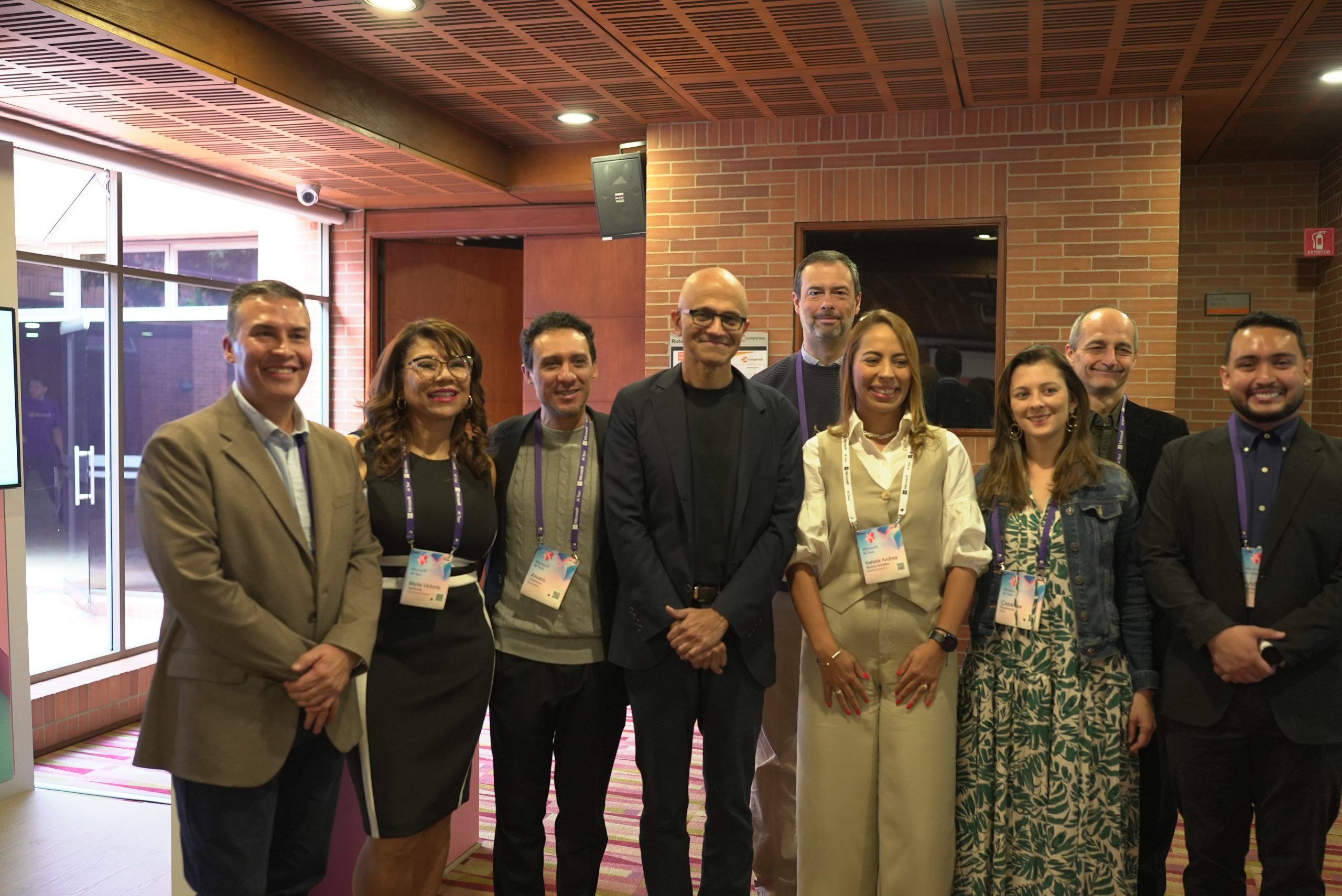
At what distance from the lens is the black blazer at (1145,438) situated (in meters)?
3.05

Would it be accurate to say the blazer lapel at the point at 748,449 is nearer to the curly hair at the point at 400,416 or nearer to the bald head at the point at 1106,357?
the curly hair at the point at 400,416

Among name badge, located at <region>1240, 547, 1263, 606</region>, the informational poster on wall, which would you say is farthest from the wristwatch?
the informational poster on wall

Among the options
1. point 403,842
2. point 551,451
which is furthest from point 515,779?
point 551,451

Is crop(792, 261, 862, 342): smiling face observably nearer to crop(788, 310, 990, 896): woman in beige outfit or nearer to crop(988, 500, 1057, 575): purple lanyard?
crop(788, 310, 990, 896): woman in beige outfit

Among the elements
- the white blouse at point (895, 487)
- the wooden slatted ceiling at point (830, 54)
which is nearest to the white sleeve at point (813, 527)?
the white blouse at point (895, 487)

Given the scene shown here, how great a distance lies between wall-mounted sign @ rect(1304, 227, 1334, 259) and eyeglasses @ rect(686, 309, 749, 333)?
5697 millimetres

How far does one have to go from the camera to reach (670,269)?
6156 mm

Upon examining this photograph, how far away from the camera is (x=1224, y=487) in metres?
2.61

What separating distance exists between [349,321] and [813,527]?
20.2ft

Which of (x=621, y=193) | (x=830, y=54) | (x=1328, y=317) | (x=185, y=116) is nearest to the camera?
(x=830, y=54)

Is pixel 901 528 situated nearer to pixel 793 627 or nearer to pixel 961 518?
pixel 961 518

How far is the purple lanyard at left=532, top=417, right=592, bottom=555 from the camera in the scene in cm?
267

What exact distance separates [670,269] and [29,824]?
13.8ft

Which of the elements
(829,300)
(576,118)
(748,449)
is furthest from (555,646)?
(576,118)
